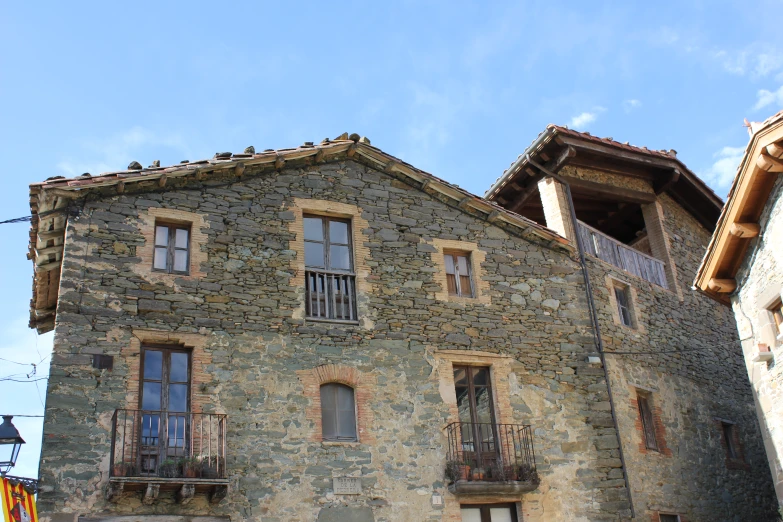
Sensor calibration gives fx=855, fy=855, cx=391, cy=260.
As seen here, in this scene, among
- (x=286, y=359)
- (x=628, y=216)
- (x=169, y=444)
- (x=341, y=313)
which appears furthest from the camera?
(x=628, y=216)

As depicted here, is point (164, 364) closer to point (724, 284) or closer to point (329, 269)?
point (329, 269)

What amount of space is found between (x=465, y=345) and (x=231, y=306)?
14.3 feet

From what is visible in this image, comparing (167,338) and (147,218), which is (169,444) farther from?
(147,218)

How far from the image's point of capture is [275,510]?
1295 centimetres

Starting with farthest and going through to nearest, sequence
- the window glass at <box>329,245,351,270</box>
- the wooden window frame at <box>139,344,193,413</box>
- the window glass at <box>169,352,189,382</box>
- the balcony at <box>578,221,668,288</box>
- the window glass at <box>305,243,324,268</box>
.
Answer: the balcony at <box>578,221,668,288</box> → the window glass at <box>329,245,351,270</box> → the window glass at <box>305,243,324,268</box> → the window glass at <box>169,352,189,382</box> → the wooden window frame at <box>139,344,193,413</box>

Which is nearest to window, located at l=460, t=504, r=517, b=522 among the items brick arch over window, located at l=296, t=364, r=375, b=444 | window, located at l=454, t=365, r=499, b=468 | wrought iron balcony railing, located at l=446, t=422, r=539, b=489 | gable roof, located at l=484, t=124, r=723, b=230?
wrought iron balcony railing, located at l=446, t=422, r=539, b=489

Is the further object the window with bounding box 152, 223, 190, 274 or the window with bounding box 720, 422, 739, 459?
the window with bounding box 720, 422, 739, 459

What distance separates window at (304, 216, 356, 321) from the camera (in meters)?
15.0

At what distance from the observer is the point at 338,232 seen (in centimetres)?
1603

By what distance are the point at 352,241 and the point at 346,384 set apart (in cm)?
289

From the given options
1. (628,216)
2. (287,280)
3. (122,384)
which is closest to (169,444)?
(122,384)

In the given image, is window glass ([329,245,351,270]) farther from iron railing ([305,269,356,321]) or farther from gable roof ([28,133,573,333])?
gable roof ([28,133,573,333])

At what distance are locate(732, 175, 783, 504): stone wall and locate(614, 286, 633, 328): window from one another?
3790 millimetres

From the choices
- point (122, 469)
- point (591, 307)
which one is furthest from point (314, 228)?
point (591, 307)
